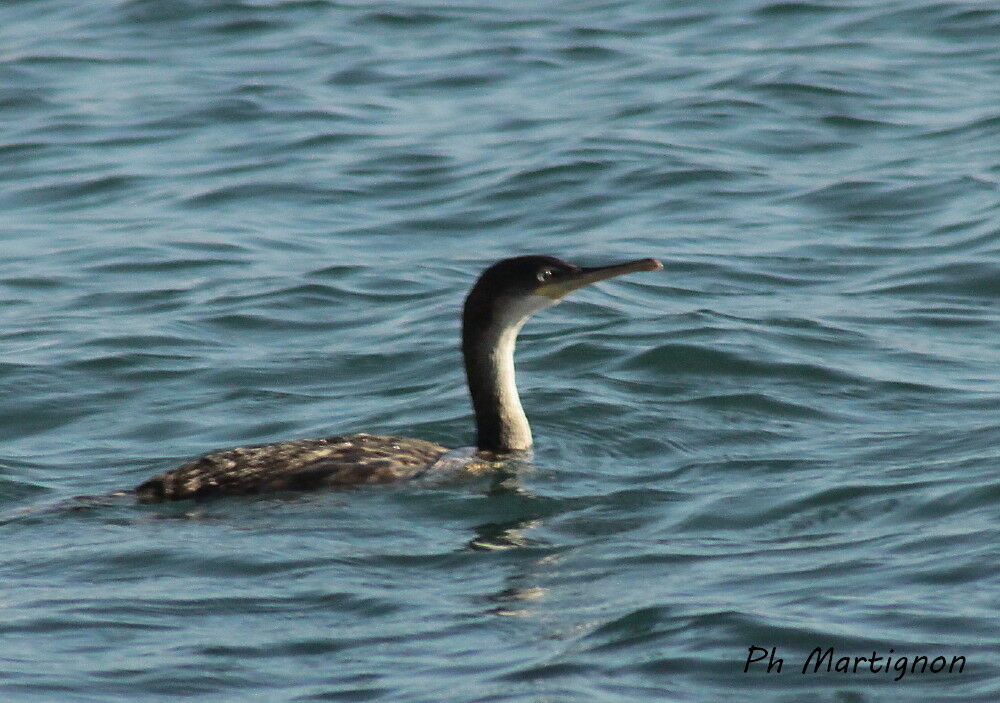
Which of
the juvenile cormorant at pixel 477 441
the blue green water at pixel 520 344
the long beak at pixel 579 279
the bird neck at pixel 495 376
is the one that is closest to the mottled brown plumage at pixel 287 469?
the juvenile cormorant at pixel 477 441

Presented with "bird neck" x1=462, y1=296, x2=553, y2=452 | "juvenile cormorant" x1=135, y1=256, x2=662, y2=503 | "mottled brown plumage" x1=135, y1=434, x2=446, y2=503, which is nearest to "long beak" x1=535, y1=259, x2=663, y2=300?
"juvenile cormorant" x1=135, y1=256, x2=662, y2=503

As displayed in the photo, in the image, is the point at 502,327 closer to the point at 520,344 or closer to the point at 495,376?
the point at 495,376

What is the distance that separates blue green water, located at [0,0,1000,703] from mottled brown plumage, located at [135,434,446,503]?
0.35 feet

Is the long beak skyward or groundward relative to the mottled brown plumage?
skyward

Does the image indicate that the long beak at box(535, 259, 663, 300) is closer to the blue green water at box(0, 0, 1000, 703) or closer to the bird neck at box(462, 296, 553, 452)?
the bird neck at box(462, 296, 553, 452)

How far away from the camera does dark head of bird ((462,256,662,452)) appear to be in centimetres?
917

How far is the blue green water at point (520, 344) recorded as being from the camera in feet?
21.9

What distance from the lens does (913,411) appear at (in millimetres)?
9836

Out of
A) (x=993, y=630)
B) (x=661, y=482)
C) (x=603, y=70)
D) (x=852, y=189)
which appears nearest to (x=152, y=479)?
(x=661, y=482)

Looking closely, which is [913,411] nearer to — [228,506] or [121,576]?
[228,506]

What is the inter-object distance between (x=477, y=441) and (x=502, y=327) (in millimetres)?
599

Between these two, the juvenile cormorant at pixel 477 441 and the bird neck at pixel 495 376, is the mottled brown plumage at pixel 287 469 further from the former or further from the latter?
the bird neck at pixel 495 376

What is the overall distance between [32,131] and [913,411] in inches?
410

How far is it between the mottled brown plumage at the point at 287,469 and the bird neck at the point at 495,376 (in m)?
0.60
